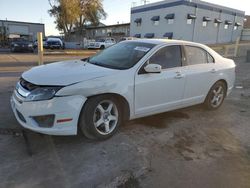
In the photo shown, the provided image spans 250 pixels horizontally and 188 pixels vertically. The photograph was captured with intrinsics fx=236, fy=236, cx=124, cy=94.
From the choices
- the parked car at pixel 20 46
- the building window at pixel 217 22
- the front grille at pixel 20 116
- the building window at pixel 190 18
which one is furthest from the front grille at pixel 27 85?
the building window at pixel 217 22

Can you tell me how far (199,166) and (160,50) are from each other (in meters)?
2.08

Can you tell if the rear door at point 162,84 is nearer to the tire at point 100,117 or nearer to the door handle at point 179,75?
the door handle at point 179,75

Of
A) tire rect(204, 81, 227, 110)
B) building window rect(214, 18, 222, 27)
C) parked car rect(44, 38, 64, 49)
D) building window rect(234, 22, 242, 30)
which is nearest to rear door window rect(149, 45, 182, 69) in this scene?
tire rect(204, 81, 227, 110)

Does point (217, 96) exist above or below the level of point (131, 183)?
above

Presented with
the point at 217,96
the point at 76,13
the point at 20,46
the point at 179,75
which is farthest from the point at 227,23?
the point at 179,75

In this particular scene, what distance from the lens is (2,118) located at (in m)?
4.41

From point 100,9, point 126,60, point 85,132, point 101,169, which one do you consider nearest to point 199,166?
point 101,169

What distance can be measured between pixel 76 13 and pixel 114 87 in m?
41.2

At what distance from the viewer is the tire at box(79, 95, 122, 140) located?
11.2ft

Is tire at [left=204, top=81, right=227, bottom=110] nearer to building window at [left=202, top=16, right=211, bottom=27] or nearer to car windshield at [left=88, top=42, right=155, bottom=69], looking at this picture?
car windshield at [left=88, top=42, right=155, bottom=69]

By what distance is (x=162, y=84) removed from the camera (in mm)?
4129

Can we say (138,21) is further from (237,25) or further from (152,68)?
(152,68)

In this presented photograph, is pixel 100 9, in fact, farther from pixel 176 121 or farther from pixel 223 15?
pixel 176 121

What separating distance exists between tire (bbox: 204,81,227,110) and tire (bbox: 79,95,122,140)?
2415 mm
